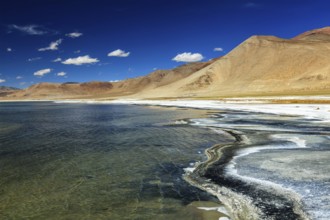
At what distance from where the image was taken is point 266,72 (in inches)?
6432

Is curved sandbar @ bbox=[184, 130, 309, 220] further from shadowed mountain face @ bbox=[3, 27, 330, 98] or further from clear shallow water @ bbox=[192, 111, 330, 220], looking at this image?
shadowed mountain face @ bbox=[3, 27, 330, 98]

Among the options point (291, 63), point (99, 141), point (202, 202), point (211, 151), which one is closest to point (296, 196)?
point (202, 202)

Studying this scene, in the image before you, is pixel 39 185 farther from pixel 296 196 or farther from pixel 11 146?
pixel 11 146

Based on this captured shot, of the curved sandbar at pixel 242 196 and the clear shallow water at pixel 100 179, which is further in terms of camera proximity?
the clear shallow water at pixel 100 179

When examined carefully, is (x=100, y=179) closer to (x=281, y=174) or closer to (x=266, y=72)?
(x=281, y=174)

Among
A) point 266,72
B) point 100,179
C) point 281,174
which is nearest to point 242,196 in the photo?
point 281,174

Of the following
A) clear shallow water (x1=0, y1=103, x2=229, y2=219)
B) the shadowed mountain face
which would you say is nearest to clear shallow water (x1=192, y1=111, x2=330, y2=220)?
clear shallow water (x1=0, y1=103, x2=229, y2=219)

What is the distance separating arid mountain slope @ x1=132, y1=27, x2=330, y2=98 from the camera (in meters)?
138

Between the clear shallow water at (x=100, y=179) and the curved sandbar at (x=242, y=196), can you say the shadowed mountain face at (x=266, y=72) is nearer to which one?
the clear shallow water at (x=100, y=179)

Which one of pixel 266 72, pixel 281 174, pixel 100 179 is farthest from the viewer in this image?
pixel 266 72

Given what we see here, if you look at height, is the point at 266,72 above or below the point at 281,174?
above

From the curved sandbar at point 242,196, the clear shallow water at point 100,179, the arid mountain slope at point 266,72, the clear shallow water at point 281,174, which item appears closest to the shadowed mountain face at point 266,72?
the arid mountain slope at point 266,72

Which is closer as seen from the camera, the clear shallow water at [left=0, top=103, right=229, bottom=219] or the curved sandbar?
the curved sandbar

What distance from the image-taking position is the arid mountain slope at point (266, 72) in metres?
138
